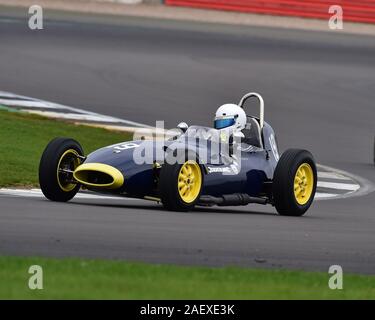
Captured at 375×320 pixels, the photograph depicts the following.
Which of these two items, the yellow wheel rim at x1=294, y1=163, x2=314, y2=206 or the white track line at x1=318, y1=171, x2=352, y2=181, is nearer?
the yellow wheel rim at x1=294, y1=163, x2=314, y2=206

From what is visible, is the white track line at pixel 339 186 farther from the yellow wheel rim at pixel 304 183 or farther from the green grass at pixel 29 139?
the yellow wheel rim at pixel 304 183

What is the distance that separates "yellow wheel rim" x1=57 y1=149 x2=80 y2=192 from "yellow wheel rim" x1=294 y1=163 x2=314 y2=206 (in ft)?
7.94

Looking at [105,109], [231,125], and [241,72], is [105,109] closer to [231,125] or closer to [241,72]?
[241,72]

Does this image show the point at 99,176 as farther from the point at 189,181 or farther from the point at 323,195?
the point at 323,195

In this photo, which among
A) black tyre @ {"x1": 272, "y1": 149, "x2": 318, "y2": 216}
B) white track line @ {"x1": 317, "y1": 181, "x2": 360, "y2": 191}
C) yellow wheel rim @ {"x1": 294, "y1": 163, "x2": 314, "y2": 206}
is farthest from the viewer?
white track line @ {"x1": 317, "y1": 181, "x2": 360, "y2": 191}

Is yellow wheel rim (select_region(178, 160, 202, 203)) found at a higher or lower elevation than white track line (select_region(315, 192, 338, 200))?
lower

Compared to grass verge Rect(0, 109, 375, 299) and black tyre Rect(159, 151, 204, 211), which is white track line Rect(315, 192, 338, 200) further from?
grass verge Rect(0, 109, 375, 299)

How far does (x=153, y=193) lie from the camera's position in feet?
44.3

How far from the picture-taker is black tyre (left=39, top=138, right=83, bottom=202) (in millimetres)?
13758

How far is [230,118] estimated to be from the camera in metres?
14.9

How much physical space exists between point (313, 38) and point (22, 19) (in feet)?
24.0

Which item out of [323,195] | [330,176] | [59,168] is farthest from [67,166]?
[330,176]

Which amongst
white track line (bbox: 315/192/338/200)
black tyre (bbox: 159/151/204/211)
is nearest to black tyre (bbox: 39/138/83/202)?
black tyre (bbox: 159/151/204/211)
